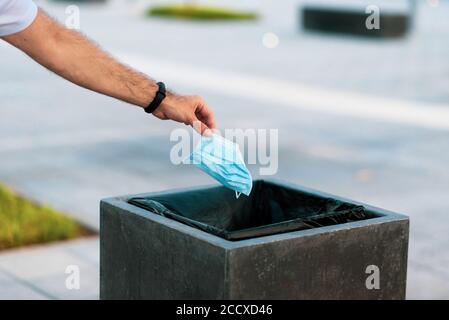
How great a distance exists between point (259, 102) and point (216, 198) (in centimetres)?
789

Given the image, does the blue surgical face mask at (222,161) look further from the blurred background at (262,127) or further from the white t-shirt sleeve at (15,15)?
the blurred background at (262,127)

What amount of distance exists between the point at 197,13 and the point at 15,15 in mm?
21368

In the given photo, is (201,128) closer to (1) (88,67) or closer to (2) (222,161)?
(2) (222,161)

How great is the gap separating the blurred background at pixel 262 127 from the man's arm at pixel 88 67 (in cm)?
220

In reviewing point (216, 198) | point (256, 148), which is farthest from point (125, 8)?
point (216, 198)

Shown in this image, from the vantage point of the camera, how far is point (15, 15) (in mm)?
3262

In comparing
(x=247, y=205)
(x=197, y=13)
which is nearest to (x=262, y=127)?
(x=247, y=205)

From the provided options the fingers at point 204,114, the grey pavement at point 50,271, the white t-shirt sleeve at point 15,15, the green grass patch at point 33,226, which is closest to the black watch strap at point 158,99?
the fingers at point 204,114

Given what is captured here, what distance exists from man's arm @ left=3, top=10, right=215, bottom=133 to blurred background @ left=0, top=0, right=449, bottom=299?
220cm

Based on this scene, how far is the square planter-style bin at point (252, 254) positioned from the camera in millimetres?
3305

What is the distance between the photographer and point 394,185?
8.12 m

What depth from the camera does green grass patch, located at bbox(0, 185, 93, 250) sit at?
648 centimetres

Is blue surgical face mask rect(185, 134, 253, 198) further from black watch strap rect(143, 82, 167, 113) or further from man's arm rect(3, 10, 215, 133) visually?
black watch strap rect(143, 82, 167, 113)
